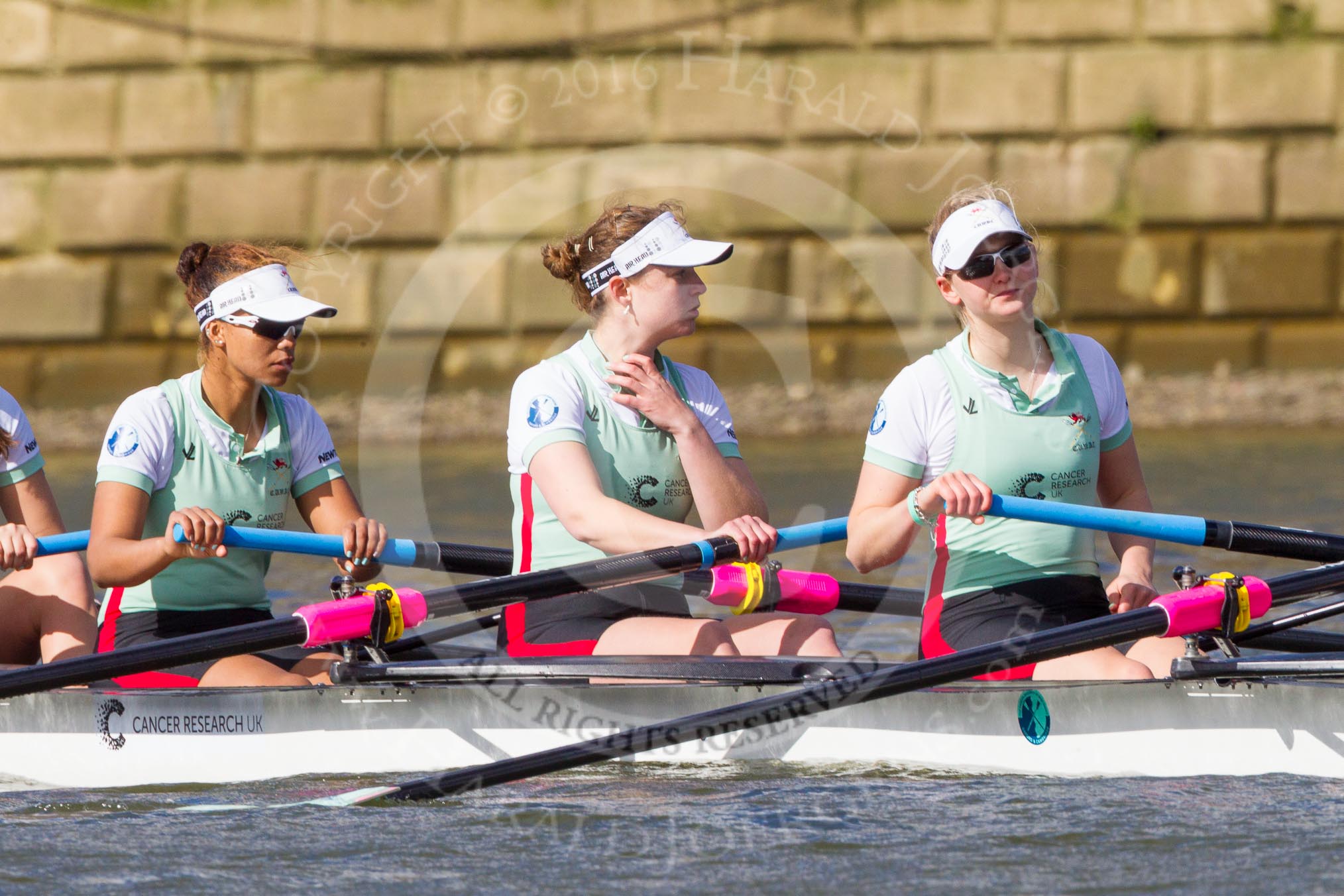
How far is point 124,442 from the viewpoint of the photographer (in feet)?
14.6

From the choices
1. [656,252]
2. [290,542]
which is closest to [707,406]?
[656,252]

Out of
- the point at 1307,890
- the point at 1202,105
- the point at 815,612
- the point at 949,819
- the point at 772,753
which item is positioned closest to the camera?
the point at 1307,890

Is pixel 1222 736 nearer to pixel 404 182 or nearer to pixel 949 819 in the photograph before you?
pixel 949 819

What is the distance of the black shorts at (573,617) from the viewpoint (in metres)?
4.43

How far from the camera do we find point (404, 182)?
1139cm

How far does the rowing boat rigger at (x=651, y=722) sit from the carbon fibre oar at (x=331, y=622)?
14cm

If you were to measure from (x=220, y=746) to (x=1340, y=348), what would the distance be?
8366 mm

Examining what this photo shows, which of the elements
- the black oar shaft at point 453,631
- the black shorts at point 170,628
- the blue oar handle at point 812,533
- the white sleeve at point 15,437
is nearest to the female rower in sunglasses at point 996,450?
the blue oar handle at point 812,533

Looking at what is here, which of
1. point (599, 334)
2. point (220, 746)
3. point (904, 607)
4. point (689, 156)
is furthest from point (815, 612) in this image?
point (689, 156)

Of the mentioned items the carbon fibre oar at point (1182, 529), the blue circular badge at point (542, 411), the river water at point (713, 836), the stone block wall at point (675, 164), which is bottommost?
the river water at point (713, 836)

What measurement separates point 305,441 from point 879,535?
1.64m

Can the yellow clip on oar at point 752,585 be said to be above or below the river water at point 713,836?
above

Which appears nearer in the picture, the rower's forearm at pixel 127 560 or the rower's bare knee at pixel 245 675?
the rower's forearm at pixel 127 560

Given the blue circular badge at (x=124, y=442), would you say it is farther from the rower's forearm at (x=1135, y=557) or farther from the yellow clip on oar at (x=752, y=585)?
the rower's forearm at (x=1135, y=557)
